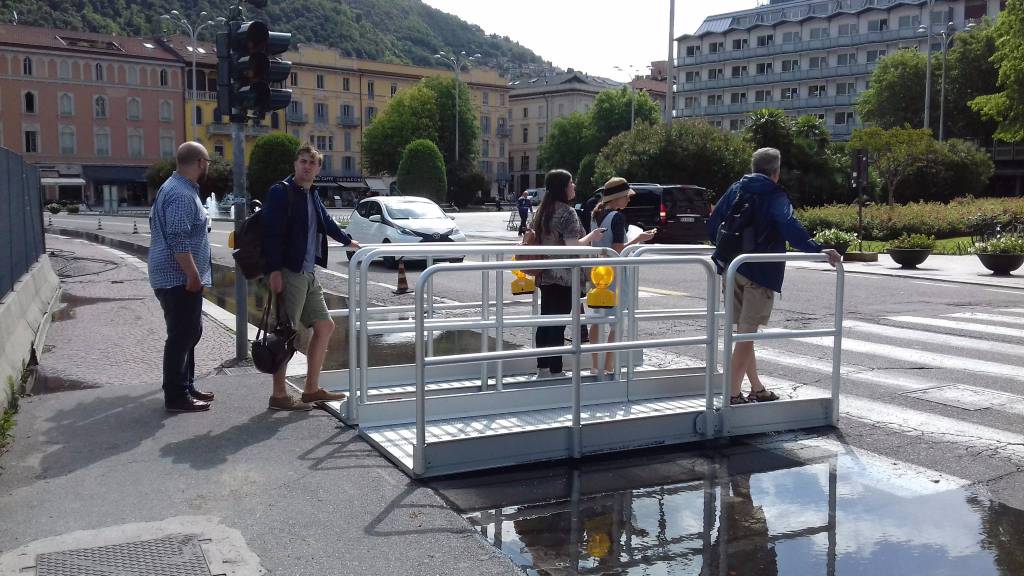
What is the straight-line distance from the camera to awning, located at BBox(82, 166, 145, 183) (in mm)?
80562

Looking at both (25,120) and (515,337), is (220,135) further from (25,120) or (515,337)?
(515,337)

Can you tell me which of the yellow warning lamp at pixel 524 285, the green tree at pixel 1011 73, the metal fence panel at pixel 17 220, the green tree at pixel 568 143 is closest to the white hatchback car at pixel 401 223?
the metal fence panel at pixel 17 220

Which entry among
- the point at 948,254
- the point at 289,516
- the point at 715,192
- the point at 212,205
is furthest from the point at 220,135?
the point at 289,516

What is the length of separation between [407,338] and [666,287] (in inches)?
272

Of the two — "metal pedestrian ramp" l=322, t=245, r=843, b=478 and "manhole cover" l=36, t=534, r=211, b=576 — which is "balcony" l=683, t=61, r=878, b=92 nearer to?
"metal pedestrian ramp" l=322, t=245, r=843, b=478

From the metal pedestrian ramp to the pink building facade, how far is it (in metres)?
75.3

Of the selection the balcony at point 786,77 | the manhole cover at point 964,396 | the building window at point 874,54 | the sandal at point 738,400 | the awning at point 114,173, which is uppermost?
the building window at point 874,54

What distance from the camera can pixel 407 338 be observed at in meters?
10.8

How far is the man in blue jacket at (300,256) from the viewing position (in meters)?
6.59

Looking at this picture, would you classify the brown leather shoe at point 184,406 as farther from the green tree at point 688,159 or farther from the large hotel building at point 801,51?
the large hotel building at point 801,51

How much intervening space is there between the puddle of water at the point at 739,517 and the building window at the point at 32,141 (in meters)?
84.2

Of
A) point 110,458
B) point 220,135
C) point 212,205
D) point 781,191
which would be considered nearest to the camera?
point 110,458

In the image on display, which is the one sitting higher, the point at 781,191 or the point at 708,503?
the point at 781,191

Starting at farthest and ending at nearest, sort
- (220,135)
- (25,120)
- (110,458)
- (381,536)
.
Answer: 1. (220,135)
2. (25,120)
3. (110,458)
4. (381,536)
